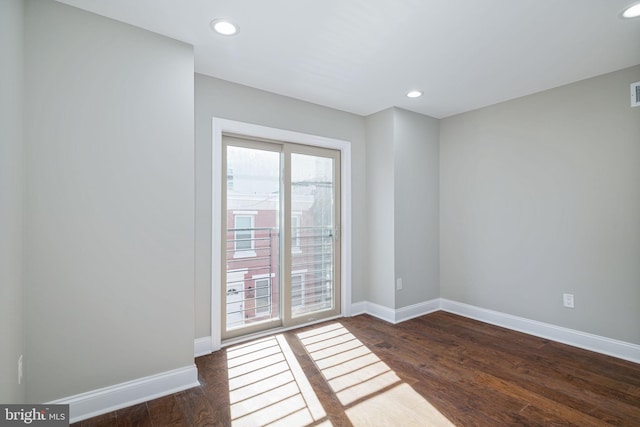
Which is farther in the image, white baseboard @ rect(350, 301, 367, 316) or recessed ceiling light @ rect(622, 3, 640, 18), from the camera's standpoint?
white baseboard @ rect(350, 301, 367, 316)

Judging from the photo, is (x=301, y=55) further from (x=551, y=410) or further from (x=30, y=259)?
(x=551, y=410)

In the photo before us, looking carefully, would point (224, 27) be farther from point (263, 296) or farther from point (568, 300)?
point (568, 300)

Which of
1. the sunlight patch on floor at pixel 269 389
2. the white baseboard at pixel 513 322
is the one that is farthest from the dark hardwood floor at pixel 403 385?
the white baseboard at pixel 513 322

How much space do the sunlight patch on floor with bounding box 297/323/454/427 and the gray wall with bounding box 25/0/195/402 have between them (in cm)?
112

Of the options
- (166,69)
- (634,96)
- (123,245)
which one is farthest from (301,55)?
(634,96)

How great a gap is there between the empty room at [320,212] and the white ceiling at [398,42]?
2cm

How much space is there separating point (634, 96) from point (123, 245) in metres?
4.07

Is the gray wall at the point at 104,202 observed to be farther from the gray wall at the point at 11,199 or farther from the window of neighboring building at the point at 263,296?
the window of neighboring building at the point at 263,296

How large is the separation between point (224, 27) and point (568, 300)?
373cm

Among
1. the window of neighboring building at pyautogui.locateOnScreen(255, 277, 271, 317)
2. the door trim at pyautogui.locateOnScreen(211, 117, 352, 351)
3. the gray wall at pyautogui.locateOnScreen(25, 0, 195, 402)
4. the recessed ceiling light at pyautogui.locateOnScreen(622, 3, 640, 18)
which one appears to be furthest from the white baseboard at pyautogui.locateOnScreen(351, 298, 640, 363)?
the recessed ceiling light at pyautogui.locateOnScreen(622, 3, 640, 18)

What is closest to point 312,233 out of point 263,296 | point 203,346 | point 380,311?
point 263,296

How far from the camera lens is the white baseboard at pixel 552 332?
103 inches

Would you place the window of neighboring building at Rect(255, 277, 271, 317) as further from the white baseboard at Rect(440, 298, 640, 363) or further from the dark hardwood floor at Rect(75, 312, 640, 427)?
the white baseboard at Rect(440, 298, 640, 363)

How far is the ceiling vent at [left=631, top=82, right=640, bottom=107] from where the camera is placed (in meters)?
2.54
